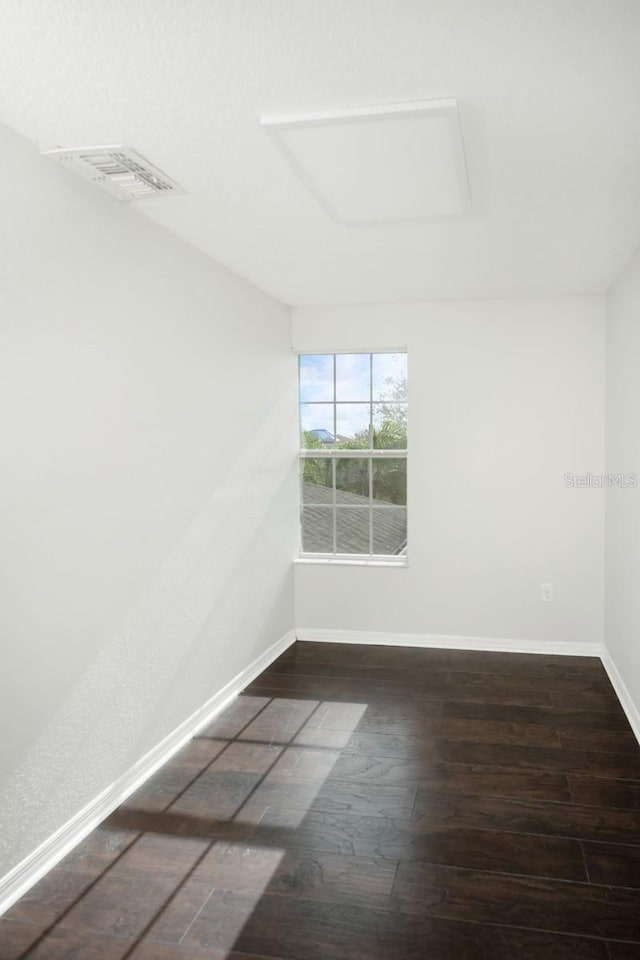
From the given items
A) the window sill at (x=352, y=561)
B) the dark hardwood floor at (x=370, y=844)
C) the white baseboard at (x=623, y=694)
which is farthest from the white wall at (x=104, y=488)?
the white baseboard at (x=623, y=694)

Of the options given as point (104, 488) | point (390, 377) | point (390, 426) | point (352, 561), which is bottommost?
point (352, 561)

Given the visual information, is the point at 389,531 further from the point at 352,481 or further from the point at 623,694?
the point at 623,694

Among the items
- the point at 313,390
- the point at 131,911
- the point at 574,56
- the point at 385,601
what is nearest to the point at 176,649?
the point at 131,911

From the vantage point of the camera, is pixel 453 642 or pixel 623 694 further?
pixel 453 642

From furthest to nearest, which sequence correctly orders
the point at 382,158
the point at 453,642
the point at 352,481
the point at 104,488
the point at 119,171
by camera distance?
1. the point at 352,481
2. the point at 453,642
3. the point at 104,488
4. the point at 119,171
5. the point at 382,158

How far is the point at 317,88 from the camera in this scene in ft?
6.82

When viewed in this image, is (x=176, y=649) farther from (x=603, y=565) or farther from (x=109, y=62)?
(x=603, y=565)

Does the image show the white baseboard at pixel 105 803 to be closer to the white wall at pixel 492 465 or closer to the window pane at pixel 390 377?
the white wall at pixel 492 465

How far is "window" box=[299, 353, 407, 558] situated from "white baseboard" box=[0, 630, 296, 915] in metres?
1.39

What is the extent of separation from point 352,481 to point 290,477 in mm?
464

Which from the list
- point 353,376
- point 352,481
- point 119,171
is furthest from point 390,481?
point 119,171

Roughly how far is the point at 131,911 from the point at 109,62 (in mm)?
2518

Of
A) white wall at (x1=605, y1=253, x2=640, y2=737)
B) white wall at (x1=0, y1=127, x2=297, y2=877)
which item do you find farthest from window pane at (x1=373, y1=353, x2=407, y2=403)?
white wall at (x1=605, y1=253, x2=640, y2=737)

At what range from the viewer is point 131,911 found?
2.38 meters
